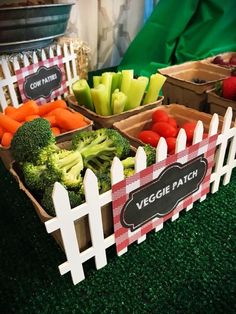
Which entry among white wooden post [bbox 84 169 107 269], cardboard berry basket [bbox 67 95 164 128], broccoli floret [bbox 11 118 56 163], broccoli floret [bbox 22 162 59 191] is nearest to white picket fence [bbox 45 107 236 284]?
white wooden post [bbox 84 169 107 269]

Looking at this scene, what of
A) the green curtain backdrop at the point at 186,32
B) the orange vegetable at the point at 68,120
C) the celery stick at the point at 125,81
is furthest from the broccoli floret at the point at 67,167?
the green curtain backdrop at the point at 186,32

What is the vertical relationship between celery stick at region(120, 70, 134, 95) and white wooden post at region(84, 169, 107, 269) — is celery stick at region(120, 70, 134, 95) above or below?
above

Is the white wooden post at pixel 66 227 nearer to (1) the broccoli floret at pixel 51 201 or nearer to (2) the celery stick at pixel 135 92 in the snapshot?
(1) the broccoli floret at pixel 51 201

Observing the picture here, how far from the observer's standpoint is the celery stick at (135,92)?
3.52ft

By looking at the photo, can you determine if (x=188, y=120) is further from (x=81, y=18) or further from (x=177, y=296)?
(x=81, y=18)

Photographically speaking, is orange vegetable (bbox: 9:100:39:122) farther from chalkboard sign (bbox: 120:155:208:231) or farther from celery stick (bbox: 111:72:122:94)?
chalkboard sign (bbox: 120:155:208:231)

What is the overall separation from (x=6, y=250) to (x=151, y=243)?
401 mm

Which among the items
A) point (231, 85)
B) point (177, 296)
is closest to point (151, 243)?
point (177, 296)

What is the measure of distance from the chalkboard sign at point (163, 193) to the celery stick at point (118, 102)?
0.36 meters

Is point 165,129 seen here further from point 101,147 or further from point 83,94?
point 83,94

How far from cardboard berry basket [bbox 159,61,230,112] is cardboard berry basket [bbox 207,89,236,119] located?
0.22ft

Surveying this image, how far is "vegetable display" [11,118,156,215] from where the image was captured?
2.30ft

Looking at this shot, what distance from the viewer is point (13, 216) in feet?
3.00

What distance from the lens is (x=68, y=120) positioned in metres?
0.98
